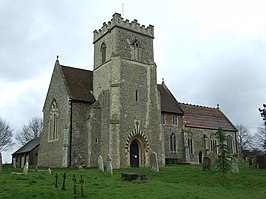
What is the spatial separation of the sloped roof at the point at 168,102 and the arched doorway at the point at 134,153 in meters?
9.55

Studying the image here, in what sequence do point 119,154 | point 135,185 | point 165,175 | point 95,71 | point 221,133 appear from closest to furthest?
point 135,185 → point 221,133 → point 165,175 → point 119,154 → point 95,71

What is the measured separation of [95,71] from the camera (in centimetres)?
3603

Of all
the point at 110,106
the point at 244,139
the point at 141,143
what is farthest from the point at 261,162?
the point at 244,139

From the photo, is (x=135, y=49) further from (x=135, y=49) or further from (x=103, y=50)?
(x=103, y=50)

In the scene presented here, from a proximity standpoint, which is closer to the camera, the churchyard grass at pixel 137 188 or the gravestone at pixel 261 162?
the churchyard grass at pixel 137 188

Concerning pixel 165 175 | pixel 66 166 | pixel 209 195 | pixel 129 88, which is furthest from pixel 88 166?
pixel 209 195

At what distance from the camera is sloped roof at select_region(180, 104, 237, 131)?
147 ft

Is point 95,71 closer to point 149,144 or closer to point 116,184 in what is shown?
point 149,144

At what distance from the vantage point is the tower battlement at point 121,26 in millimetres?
33656

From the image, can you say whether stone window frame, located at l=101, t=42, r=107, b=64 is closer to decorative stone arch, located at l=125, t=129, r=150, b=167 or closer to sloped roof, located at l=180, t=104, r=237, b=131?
decorative stone arch, located at l=125, t=129, r=150, b=167

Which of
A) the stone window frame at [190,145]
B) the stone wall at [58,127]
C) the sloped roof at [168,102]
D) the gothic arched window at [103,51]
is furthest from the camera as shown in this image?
the stone window frame at [190,145]

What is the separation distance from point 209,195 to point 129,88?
19.2 metres

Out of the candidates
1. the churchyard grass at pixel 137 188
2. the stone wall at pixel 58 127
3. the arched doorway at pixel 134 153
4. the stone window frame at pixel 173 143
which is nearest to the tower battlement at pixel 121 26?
the stone wall at pixel 58 127

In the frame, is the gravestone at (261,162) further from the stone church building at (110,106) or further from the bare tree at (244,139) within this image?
the bare tree at (244,139)
